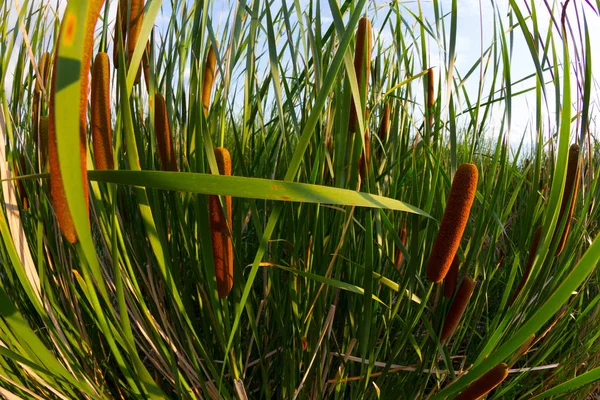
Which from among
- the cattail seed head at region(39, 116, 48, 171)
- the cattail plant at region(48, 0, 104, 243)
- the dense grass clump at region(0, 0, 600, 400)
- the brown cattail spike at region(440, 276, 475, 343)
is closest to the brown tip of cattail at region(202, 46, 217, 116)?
the dense grass clump at region(0, 0, 600, 400)

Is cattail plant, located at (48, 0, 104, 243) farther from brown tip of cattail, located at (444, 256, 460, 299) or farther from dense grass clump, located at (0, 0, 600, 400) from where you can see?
brown tip of cattail, located at (444, 256, 460, 299)

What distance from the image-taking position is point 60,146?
0.28 metres

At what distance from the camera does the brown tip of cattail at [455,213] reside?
496mm

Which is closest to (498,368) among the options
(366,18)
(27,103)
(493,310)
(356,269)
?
(356,269)

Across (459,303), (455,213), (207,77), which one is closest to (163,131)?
(207,77)

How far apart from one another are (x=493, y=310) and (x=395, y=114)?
683 mm

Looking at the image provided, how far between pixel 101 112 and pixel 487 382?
1.64ft

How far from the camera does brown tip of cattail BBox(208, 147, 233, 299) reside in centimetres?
49

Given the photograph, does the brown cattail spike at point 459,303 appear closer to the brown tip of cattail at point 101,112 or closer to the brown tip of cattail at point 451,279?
the brown tip of cattail at point 451,279

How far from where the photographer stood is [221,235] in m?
0.51

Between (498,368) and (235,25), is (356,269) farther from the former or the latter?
(235,25)

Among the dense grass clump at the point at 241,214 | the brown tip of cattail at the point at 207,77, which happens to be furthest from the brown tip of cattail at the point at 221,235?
the brown tip of cattail at the point at 207,77

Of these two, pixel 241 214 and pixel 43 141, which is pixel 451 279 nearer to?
pixel 241 214

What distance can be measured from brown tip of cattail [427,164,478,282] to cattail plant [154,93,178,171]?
13.0 inches
